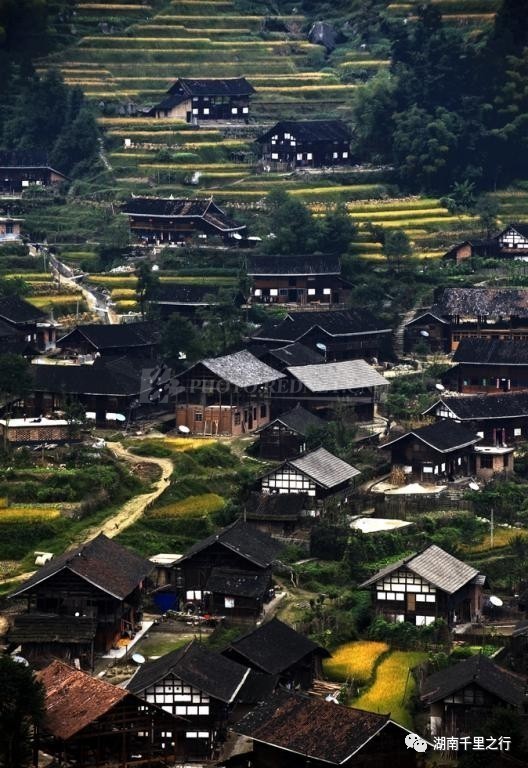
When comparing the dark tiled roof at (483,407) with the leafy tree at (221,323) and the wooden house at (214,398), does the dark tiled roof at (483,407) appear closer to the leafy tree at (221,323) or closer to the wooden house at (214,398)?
the wooden house at (214,398)

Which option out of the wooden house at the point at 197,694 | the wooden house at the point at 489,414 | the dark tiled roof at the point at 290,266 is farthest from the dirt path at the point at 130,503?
the dark tiled roof at the point at 290,266

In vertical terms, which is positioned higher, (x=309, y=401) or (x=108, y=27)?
(x=108, y=27)

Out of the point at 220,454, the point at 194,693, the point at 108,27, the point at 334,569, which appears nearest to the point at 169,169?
the point at 108,27

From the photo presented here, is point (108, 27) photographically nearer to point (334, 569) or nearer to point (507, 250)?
point (507, 250)

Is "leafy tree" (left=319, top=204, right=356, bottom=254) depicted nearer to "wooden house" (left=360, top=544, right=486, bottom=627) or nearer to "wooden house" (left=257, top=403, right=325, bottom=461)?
"wooden house" (left=257, top=403, right=325, bottom=461)

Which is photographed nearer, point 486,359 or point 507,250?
point 486,359

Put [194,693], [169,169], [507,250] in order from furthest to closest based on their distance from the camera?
[169,169] < [507,250] < [194,693]

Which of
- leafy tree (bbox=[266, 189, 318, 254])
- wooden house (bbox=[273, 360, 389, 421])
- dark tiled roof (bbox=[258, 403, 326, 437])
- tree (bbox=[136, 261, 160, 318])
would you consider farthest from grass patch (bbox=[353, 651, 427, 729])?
leafy tree (bbox=[266, 189, 318, 254])
